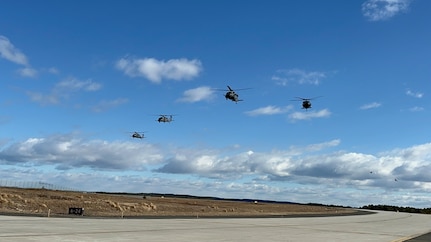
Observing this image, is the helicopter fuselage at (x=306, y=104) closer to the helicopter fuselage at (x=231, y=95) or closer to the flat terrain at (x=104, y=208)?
the helicopter fuselage at (x=231, y=95)

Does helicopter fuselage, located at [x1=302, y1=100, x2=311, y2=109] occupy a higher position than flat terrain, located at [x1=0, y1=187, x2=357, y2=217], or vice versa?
helicopter fuselage, located at [x1=302, y1=100, x2=311, y2=109]

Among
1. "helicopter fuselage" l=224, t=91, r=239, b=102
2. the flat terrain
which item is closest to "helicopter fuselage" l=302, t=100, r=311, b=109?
"helicopter fuselage" l=224, t=91, r=239, b=102

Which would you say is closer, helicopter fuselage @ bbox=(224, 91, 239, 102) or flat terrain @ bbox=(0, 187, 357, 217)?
helicopter fuselage @ bbox=(224, 91, 239, 102)

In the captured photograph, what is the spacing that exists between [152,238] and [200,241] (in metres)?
2.43

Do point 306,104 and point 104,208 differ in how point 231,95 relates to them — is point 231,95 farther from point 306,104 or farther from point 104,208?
point 104,208

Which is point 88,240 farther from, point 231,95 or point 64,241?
Answer: point 231,95

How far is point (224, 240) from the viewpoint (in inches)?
955

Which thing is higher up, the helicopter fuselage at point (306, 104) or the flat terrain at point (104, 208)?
the helicopter fuselage at point (306, 104)

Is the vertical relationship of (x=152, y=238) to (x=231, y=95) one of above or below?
below

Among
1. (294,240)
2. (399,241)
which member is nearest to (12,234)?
(294,240)

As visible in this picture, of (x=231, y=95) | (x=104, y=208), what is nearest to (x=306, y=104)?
(x=231, y=95)

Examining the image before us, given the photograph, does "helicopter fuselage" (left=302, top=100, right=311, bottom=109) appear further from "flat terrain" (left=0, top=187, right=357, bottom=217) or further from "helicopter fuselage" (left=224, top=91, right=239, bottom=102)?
"flat terrain" (left=0, top=187, right=357, bottom=217)

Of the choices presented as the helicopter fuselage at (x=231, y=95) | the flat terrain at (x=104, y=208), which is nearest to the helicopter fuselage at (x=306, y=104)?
the helicopter fuselage at (x=231, y=95)

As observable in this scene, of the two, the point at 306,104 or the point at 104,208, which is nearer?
the point at 306,104
